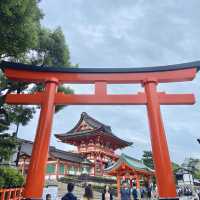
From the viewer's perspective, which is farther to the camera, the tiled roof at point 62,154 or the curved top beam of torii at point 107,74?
the tiled roof at point 62,154

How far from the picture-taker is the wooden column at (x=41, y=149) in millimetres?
6586

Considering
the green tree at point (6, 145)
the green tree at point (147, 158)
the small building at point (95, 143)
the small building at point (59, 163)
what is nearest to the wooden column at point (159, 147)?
the green tree at point (6, 145)

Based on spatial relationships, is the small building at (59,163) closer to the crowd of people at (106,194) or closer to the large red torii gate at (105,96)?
the crowd of people at (106,194)

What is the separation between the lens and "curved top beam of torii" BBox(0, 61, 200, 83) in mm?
8398

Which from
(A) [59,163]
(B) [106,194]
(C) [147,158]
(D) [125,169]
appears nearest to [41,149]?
(B) [106,194]

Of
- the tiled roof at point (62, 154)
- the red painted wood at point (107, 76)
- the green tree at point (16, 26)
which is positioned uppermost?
the tiled roof at point (62, 154)

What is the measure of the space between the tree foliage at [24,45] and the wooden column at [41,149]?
5.42ft

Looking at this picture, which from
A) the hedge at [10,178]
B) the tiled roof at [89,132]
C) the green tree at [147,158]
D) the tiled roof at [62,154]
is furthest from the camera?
the green tree at [147,158]

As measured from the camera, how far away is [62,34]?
12.4 meters

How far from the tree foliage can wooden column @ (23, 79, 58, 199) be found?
1.65 meters

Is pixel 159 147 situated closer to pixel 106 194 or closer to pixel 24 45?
pixel 24 45

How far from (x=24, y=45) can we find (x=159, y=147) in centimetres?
503

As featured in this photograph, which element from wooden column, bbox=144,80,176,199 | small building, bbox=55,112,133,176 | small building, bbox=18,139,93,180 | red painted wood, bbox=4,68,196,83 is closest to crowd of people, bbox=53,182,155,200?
wooden column, bbox=144,80,176,199

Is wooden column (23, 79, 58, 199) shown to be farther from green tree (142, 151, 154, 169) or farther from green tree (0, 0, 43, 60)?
green tree (142, 151, 154, 169)
